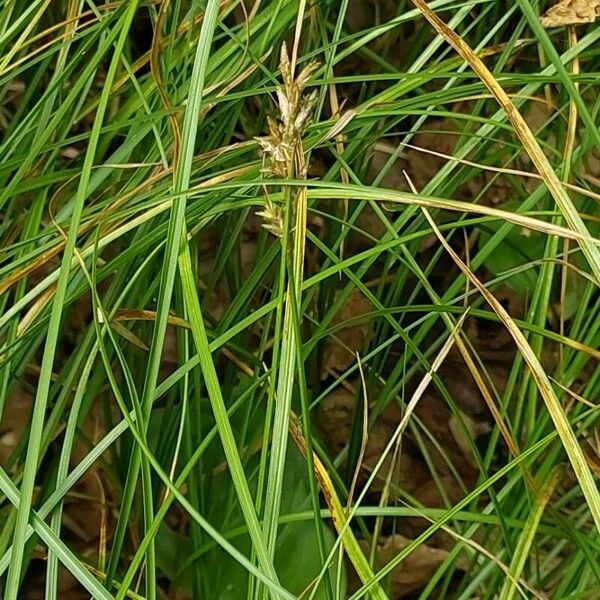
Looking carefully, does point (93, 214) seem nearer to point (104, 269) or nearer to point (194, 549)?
point (104, 269)

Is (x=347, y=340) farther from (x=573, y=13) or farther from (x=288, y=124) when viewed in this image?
(x=288, y=124)

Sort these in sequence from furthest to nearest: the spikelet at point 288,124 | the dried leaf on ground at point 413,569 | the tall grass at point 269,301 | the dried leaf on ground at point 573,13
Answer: the dried leaf on ground at point 413,569, the dried leaf on ground at point 573,13, the tall grass at point 269,301, the spikelet at point 288,124

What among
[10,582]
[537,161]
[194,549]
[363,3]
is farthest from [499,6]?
[10,582]

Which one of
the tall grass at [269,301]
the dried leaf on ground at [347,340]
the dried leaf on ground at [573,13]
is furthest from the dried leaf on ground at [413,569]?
the dried leaf on ground at [573,13]

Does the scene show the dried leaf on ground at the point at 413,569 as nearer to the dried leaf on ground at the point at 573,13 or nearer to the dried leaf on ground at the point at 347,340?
the dried leaf on ground at the point at 347,340

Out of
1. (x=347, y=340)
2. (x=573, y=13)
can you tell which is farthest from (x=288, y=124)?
(x=347, y=340)

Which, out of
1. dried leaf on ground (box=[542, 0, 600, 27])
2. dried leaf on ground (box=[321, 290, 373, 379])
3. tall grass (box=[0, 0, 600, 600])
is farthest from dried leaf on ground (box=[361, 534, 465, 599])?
dried leaf on ground (box=[542, 0, 600, 27])

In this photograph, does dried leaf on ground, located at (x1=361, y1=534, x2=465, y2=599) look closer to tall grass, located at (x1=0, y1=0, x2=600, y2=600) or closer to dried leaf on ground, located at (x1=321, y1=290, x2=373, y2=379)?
tall grass, located at (x1=0, y1=0, x2=600, y2=600)
